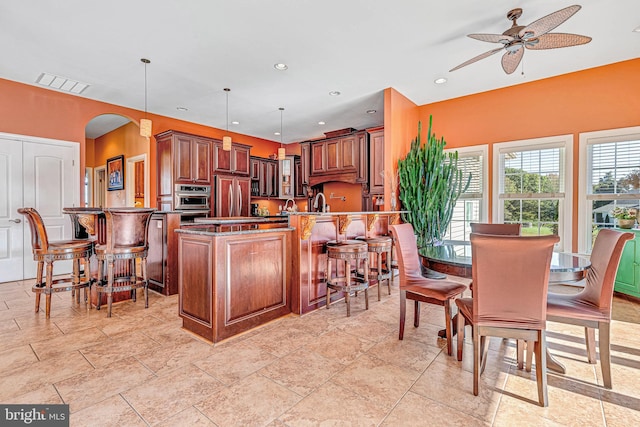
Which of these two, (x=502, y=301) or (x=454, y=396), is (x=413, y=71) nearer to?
(x=502, y=301)

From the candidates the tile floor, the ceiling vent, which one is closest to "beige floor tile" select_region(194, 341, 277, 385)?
the tile floor

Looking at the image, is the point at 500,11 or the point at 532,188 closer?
the point at 500,11

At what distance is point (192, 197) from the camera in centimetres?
589

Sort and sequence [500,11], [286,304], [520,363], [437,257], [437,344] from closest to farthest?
1. [520,363]
2. [437,257]
3. [437,344]
4. [500,11]
5. [286,304]

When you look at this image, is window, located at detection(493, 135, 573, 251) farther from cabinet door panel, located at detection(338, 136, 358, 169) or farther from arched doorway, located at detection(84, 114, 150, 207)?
arched doorway, located at detection(84, 114, 150, 207)

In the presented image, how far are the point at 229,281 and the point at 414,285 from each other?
61.3 inches

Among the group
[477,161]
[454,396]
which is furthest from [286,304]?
[477,161]

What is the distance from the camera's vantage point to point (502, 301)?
1730 millimetres

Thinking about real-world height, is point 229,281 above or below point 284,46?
below

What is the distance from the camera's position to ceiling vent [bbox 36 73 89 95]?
168 inches

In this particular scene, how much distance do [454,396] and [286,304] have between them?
1.75 metres

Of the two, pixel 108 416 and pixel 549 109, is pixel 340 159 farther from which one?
pixel 108 416

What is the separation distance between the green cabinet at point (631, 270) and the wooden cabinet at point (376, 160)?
332cm

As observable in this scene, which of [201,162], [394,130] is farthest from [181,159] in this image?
[394,130]
